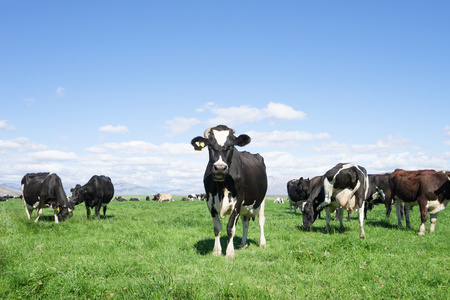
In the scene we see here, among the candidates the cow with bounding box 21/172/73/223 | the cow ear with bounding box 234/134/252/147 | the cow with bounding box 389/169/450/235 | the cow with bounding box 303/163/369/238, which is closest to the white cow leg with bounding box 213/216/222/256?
the cow ear with bounding box 234/134/252/147

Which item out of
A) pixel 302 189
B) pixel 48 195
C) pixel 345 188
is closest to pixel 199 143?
pixel 345 188

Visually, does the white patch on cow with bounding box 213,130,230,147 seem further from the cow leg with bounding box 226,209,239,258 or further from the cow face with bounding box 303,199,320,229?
the cow face with bounding box 303,199,320,229

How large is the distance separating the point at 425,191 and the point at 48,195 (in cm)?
1700

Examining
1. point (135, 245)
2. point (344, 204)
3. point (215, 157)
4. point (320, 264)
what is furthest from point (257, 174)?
point (344, 204)

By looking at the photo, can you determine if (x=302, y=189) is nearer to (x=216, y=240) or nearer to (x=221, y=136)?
(x=216, y=240)

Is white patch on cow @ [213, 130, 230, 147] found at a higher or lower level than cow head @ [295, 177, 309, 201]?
higher

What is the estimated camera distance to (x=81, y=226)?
42.7 ft

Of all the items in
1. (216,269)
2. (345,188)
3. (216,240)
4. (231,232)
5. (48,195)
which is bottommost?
(216,269)

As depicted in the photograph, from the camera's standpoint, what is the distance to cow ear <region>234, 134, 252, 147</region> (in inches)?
309

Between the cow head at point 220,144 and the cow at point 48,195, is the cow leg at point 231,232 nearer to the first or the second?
the cow head at point 220,144

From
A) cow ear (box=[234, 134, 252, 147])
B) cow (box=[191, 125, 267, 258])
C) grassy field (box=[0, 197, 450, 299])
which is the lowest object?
grassy field (box=[0, 197, 450, 299])

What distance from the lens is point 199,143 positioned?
7758 millimetres

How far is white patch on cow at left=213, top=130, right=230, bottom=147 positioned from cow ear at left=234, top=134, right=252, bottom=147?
442 millimetres

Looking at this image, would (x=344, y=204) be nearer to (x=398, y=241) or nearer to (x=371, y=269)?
(x=398, y=241)
